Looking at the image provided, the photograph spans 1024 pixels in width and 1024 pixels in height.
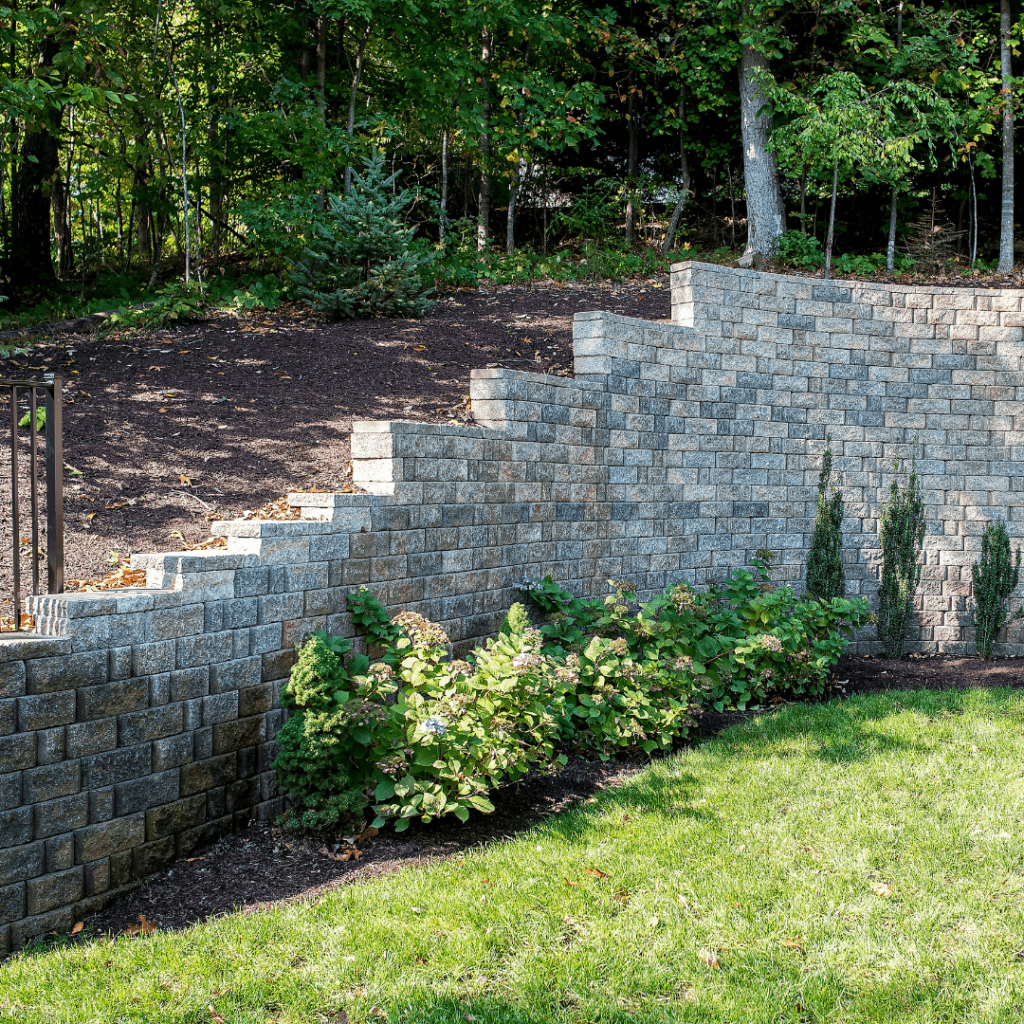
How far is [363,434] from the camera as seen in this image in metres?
5.11

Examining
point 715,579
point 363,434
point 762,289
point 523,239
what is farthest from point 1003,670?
point 523,239

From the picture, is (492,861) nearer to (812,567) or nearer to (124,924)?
(124,924)

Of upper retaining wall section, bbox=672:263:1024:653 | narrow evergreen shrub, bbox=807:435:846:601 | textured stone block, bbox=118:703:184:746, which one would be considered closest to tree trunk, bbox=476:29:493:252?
upper retaining wall section, bbox=672:263:1024:653

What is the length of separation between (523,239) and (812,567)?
30.7 ft

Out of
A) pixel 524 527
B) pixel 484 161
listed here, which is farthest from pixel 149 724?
pixel 484 161

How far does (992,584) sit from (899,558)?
850mm

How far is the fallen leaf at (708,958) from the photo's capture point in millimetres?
3102

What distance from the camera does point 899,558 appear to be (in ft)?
26.7

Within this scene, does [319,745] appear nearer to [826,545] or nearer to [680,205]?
[826,545]

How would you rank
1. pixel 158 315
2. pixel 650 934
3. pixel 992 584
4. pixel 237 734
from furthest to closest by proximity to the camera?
pixel 158 315 → pixel 992 584 → pixel 237 734 → pixel 650 934

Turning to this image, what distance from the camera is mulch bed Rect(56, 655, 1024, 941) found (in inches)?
143

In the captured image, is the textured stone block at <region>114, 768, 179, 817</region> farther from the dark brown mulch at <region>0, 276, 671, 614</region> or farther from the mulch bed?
the dark brown mulch at <region>0, 276, 671, 614</region>

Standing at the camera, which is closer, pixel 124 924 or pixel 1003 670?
pixel 124 924

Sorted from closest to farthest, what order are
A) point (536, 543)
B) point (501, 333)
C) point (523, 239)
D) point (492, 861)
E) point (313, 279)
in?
1. point (492, 861)
2. point (536, 543)
3. point (501, 333)
4. point (313, 279)
5. point (523, 239)
